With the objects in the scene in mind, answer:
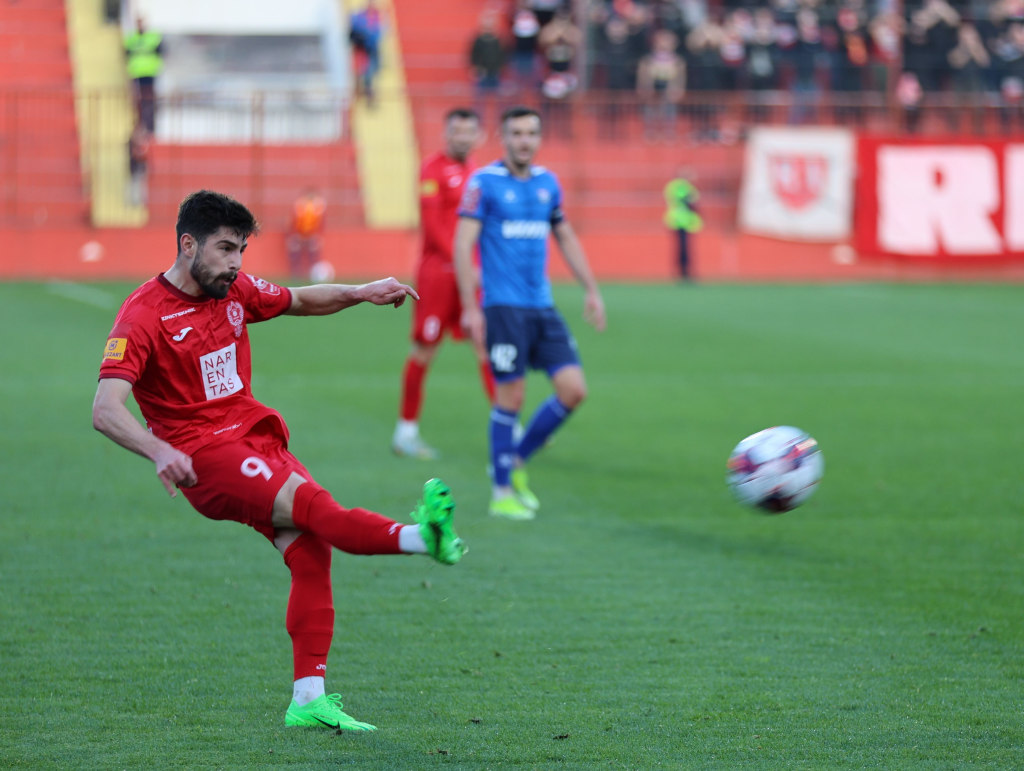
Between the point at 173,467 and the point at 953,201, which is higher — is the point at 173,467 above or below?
above

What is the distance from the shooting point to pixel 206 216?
4.29 meters

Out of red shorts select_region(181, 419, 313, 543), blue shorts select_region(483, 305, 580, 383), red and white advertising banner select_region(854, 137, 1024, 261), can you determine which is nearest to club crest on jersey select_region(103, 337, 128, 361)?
red shorts select_region(181, 419, 313, 543)

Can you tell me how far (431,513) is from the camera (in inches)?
159

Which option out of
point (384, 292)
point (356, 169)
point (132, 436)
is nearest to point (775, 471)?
point (384, 292)

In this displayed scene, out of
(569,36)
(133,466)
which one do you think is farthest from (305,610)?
(569,36)

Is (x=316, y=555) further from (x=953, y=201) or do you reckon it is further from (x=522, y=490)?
(x=953, y=201)

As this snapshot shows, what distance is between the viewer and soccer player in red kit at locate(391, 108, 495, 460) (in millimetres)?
9555

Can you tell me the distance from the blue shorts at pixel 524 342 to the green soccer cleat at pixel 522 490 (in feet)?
2.01

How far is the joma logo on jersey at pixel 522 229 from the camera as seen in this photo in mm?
7777

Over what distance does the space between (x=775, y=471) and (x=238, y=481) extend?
216 centimetres

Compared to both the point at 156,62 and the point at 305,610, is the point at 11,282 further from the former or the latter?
A: the point at 305,610

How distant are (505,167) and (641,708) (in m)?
3.91

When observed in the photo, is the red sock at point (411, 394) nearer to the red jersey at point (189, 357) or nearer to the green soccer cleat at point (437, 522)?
the red jersey at point (189, 357)

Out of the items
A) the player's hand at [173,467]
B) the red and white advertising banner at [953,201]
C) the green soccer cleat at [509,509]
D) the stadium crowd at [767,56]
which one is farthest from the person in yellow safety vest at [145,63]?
the player's hand at [173,467]
